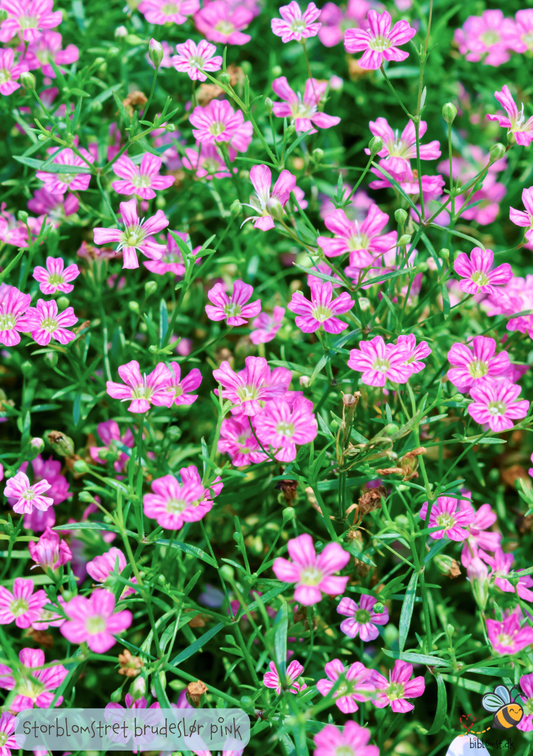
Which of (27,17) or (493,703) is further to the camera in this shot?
(27,17)

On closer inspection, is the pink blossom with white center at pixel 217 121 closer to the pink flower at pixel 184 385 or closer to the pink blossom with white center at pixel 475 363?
the pink flower at pixel 184 385

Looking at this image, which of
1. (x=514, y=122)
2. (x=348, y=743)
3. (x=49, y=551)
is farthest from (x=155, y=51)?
(x=348, y=743)

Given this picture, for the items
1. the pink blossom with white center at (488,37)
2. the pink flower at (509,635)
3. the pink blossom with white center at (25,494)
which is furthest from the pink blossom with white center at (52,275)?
the pink blossom with white center at (488,37)

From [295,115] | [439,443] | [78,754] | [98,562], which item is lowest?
[78,754]

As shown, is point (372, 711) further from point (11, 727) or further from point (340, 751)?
point (11, 727)

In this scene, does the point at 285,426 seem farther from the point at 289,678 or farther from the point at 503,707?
the point at 503,707

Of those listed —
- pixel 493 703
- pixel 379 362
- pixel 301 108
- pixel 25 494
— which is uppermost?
pixel 301 108

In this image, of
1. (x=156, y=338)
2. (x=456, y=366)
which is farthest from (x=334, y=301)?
(x=156, y=338)
